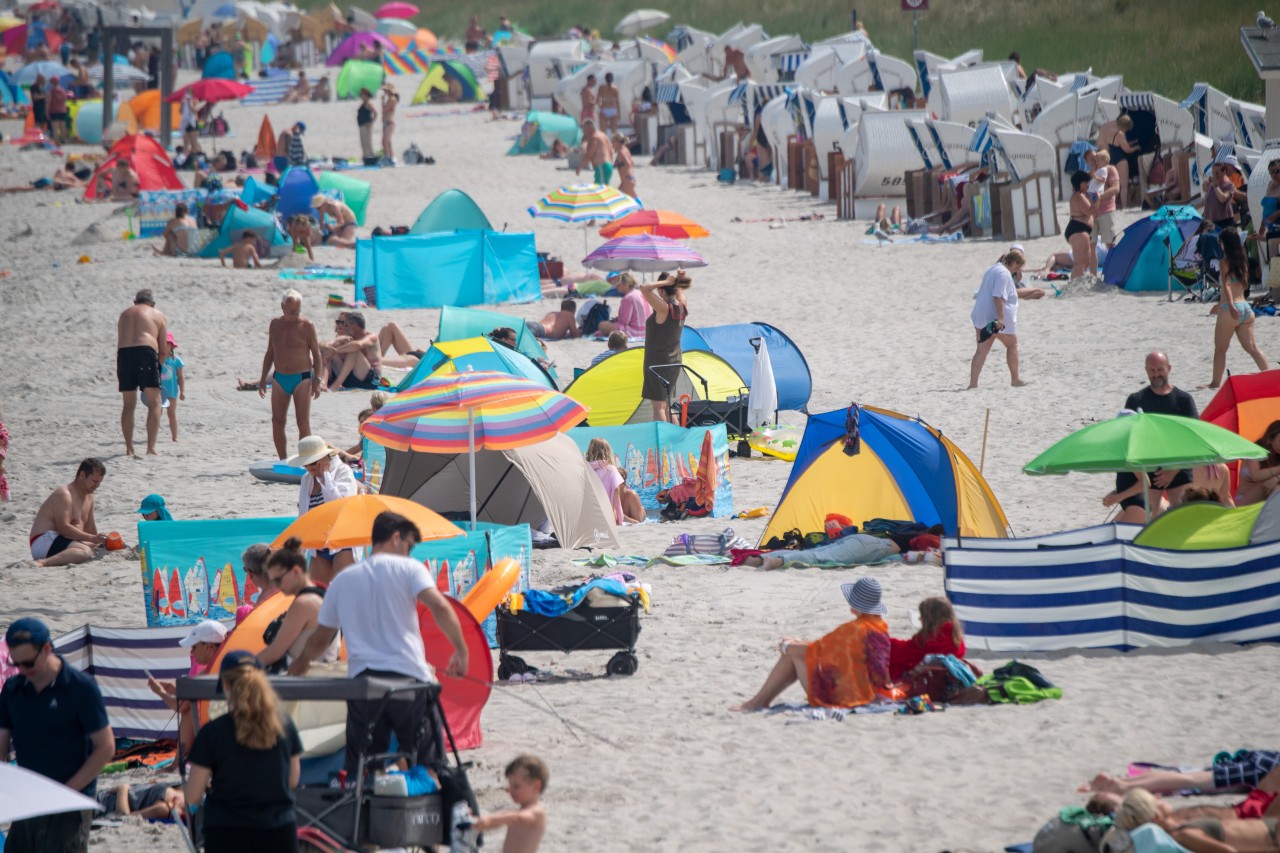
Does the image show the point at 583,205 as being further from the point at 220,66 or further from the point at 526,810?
the point at 220,66

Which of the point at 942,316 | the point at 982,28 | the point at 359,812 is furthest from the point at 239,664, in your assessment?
the point at 982,28

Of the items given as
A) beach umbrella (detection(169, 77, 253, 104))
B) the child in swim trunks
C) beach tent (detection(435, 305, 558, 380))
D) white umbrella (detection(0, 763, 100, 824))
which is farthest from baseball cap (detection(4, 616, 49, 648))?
beach umbrella (detection(169, 77, 253, 104))

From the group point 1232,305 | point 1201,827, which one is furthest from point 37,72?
point 1201,827

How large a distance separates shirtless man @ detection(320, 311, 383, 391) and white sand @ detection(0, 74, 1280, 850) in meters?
0.35

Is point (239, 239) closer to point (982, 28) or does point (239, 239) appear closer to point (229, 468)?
point (229, 468)

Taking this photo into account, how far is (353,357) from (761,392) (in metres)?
4.45

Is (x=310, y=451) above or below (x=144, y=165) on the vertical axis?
below

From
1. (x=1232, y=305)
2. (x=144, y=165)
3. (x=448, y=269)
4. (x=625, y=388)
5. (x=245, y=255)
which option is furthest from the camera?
(x=144, y=165)

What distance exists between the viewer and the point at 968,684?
22.5 feet

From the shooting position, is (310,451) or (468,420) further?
(468,420)

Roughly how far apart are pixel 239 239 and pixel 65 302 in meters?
2.74

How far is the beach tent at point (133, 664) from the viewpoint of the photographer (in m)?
7.25

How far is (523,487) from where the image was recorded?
34.0ft

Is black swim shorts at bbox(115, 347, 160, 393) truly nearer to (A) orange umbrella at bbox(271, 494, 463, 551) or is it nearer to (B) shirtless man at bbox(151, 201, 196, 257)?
(A) orange umbrella at bbox(271, 494, 463, 551)
